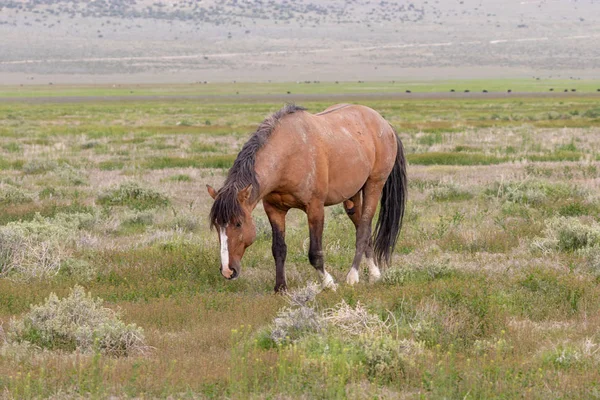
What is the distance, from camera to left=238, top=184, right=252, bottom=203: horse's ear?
28.2 ft

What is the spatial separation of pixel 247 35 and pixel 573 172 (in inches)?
5484

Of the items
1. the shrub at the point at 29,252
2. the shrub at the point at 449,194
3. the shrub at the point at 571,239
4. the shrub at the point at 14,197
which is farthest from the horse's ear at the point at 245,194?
the shrub at the point at 14,197

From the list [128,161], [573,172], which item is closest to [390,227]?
[573,172]

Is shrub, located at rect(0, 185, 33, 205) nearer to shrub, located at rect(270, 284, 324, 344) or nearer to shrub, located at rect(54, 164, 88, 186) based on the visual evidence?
shrub, located at rect(54, 164, 88, 186)

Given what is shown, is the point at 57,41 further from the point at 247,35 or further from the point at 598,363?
the point at 598,363

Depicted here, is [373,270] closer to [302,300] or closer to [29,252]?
[302,300]

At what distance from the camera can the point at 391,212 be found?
11.6 m

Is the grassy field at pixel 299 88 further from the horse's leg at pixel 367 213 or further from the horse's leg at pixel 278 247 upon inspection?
the horse's leg at pixel 278 247

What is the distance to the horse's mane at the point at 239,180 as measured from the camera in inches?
333

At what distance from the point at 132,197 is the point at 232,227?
826 cm

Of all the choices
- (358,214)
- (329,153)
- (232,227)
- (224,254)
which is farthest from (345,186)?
(224,254)

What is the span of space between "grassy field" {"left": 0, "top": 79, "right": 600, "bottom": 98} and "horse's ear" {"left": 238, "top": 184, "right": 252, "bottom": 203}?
3363 inches

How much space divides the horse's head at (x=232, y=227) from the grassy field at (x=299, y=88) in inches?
3364

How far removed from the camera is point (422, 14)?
184 meters
